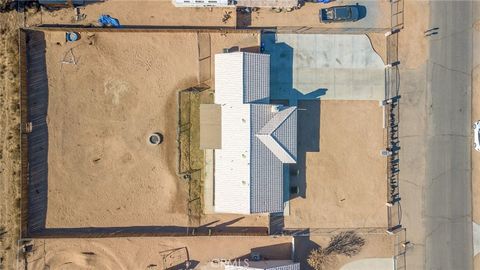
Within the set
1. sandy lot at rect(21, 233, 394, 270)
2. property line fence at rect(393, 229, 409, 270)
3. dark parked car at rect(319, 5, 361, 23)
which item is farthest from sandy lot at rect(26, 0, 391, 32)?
sandy lot at rect(21, 233, 394, 270)

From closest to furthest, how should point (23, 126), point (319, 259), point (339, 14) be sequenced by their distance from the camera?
point (23, 126) < point (339, 14) < point (319, 259)

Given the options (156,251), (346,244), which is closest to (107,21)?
(156,251)

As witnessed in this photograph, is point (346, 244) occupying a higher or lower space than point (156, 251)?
higher

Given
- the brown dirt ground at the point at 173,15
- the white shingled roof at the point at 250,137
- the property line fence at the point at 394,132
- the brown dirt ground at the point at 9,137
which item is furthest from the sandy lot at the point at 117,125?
the property line fence at the point at 394,132

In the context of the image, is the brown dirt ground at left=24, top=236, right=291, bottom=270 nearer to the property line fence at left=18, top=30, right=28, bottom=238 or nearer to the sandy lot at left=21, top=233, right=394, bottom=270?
the sandy lot at left=21, top=233, right=394, bottom=270

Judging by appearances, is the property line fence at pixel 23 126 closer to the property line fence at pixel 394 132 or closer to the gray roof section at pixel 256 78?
the gray roof section at pixel 256 78

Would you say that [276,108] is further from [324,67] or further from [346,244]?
[346,244]
